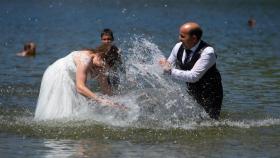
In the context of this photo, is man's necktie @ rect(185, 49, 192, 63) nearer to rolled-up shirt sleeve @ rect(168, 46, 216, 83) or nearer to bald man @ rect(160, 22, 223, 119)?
bald man @ rect(160, 22, 223, 119)

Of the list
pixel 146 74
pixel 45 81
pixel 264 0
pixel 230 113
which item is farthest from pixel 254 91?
pixel 264 0

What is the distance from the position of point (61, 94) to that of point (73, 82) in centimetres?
26

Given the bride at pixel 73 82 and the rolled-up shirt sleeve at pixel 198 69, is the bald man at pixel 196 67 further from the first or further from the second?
the bride at pixel 73 82

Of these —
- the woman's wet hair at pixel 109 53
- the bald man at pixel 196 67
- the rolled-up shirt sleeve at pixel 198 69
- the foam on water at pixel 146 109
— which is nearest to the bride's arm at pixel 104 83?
the foam on water at pixel 146 109

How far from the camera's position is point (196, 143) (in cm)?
1086

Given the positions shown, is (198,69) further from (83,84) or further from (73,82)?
(73,82)

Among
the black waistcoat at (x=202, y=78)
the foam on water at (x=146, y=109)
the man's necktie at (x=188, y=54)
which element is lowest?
the foam on water at (x=146, y=109)

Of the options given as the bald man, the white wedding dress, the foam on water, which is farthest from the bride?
the bald man

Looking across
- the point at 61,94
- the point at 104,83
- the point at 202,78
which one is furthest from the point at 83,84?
the point at 202,78

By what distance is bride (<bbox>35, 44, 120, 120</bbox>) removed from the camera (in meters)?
11.1

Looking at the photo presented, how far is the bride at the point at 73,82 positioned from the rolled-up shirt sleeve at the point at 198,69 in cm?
96

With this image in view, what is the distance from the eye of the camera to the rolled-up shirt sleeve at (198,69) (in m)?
10.9

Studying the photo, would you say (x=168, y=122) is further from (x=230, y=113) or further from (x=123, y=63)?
(x=230, y=113)

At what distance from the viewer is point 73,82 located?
1159 cm
